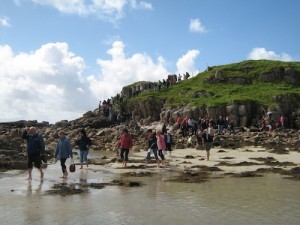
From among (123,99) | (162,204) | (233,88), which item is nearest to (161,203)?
(162,204)

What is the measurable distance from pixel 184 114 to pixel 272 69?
1866 centimetres

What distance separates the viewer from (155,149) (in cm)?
2208

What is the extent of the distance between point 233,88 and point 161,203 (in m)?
48.6

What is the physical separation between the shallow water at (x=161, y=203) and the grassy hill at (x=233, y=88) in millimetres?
36928

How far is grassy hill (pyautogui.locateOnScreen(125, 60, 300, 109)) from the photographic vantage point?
171 feet

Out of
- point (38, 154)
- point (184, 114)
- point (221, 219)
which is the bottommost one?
point (221, 219)

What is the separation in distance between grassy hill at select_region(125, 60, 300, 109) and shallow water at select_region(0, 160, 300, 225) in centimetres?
3693

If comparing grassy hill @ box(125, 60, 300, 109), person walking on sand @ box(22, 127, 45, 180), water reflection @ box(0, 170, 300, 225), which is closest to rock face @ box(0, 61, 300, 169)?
grassy hill @ box(125, 60, 300, 109)

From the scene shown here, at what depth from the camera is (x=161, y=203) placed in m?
11.1

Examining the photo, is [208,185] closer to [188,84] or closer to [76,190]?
[76,190]

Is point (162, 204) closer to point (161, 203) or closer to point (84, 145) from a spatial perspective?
point (161, 203)

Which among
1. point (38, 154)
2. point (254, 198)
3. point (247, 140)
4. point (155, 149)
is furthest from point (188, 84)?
point (254, 198)

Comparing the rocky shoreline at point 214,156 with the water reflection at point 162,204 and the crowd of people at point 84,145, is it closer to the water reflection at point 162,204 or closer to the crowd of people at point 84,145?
the crowd of people at point 84,145

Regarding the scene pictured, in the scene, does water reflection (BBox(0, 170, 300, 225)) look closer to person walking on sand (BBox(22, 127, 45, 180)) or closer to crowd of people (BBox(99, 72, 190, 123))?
person walking on sand (BBox(22, 127, 45, 180))
